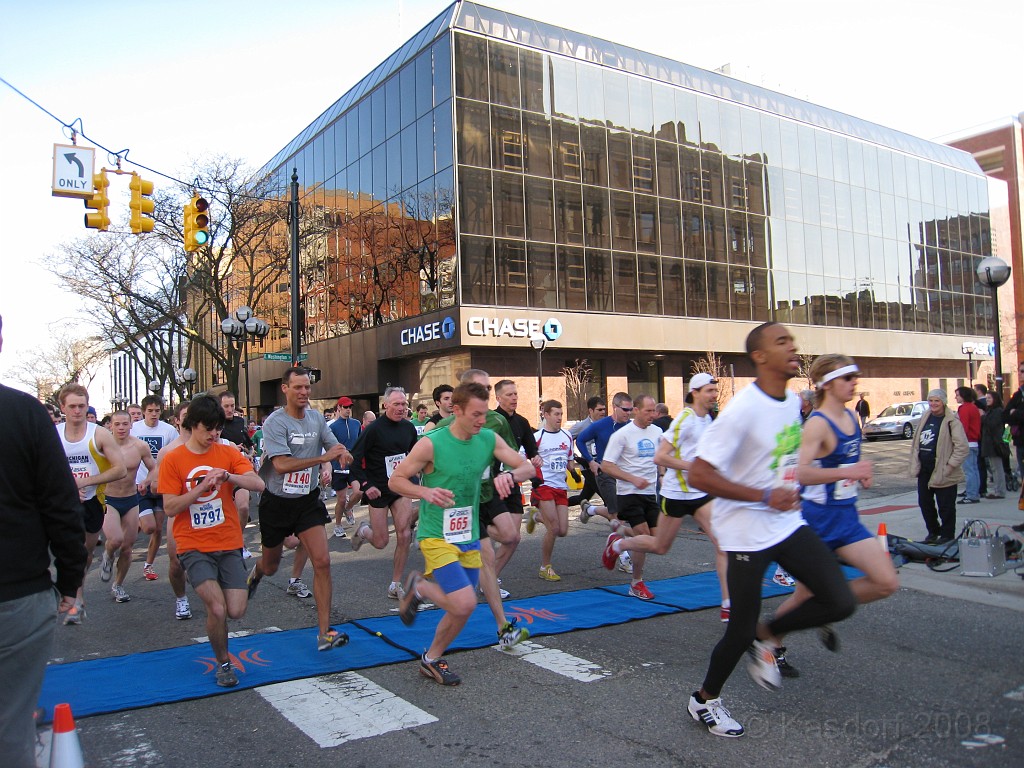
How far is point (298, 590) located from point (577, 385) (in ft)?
85.3

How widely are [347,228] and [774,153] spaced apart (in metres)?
21.6

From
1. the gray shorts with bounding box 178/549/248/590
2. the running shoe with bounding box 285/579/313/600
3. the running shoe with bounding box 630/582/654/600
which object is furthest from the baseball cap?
the running shoe with bounding box 285/579/313/600

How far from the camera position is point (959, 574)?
25.4 feet

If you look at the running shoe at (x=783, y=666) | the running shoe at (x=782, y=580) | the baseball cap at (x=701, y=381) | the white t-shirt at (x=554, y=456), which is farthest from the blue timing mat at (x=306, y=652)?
the baseball cap at (x=701, y=381)

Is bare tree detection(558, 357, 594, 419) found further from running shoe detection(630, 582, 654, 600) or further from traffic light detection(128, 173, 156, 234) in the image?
running shoe detection(630, 582, 654, 600)

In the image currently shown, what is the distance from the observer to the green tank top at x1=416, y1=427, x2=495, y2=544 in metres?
5.22

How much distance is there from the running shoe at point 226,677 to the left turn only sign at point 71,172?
1018 cm

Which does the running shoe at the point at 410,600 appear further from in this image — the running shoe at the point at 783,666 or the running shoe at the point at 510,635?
the running shoe at the point at 783,666

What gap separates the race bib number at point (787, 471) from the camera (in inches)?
161

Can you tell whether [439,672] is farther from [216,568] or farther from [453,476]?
[216,568]

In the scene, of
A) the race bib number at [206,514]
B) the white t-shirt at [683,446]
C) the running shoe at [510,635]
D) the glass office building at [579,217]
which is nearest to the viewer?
the race bib number at [206,514]

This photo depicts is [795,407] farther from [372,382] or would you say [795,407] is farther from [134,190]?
[372,382]

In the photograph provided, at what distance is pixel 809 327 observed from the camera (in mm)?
41594

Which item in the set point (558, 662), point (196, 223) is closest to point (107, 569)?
point (558, 662)
